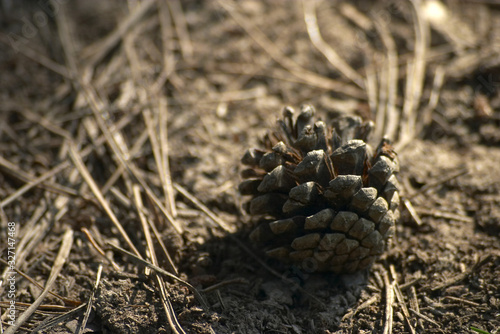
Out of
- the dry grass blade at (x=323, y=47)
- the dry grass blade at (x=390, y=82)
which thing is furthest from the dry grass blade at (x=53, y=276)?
the dry grass blade at (x=323, y=47)

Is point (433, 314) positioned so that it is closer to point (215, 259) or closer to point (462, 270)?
point (462, 270)

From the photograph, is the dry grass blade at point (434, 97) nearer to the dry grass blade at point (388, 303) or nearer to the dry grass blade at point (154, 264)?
the dry grass blade at point (388, 303)

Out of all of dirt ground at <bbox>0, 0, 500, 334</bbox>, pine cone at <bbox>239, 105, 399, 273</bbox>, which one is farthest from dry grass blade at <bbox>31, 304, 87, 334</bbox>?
pine cone at <bbox>239, 105, 399, 273</bbox>

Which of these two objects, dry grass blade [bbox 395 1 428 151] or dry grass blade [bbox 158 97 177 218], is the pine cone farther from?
dry grass blade [bbox 395 1 428 151]

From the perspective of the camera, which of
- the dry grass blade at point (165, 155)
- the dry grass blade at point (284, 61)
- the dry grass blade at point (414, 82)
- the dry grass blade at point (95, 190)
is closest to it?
the dry grass blade at point (95, 190)

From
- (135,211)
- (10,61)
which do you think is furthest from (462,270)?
Result: (10,61)
